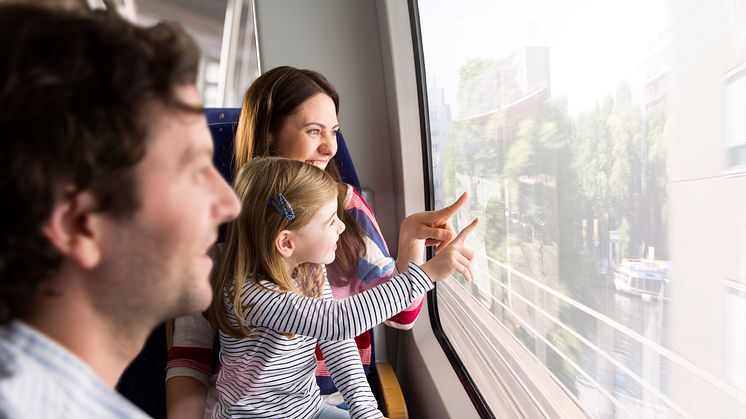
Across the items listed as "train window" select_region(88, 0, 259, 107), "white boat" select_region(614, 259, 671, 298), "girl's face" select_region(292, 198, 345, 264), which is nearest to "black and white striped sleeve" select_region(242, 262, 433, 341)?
"girl's face" select_region(292, 198, 345, 264)

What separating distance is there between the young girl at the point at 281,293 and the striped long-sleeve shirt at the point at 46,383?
2.22 ft

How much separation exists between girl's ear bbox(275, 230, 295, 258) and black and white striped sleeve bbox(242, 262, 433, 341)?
98mm

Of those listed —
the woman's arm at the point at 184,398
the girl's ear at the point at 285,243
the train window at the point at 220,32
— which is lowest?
the woman's arm at the point at 184,398

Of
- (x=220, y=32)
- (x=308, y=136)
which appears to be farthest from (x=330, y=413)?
(x=220, y=32)

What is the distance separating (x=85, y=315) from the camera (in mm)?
711

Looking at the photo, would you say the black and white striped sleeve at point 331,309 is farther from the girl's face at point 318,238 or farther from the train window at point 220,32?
the train window at point 220,32

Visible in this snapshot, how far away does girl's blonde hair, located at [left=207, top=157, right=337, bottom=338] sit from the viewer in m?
1.42

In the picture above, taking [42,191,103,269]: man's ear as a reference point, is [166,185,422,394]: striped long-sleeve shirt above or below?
below

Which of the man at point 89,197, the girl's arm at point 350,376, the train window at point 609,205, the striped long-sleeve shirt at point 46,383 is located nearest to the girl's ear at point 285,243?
the girl's arm at point 350,376

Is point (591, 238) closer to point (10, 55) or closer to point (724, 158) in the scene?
point (724, 158)

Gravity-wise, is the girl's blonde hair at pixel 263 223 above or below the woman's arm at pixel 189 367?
above

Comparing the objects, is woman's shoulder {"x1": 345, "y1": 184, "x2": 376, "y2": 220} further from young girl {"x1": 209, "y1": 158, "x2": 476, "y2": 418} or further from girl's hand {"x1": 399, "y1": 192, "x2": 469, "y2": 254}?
young girl {"x1": 209, "y1": 158, "x2": 476, "y2": 418}

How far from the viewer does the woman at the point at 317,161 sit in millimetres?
1649

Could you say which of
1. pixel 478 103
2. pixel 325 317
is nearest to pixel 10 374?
pixel 325 317
